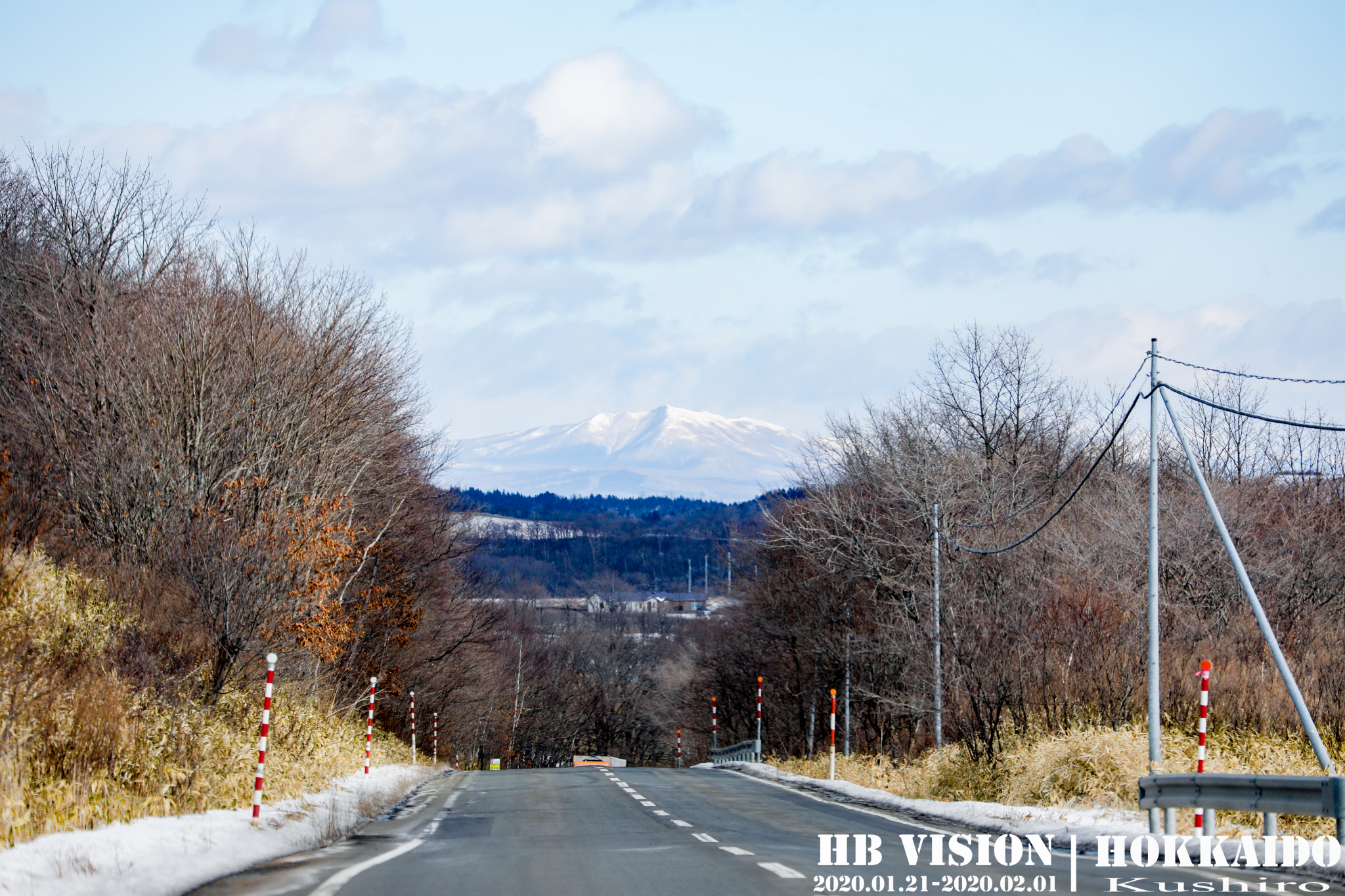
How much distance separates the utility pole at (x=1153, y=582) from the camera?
14.8 meters

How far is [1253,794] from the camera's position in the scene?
34.9 feet

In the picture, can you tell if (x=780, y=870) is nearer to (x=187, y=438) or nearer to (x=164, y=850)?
(x=164, y=850)

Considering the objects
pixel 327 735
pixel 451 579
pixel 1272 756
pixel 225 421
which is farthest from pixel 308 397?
pixel 451 579

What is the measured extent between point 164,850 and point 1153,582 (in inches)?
467

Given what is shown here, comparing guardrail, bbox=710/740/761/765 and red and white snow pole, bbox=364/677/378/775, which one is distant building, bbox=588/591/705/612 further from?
red and white snow pole, bbox=364/677/378/775

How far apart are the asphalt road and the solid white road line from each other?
0.02 meters

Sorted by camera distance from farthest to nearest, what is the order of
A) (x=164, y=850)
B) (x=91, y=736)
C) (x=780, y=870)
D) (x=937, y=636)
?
(x=937, y=636) < (x=91, y=736) < (x=780, y=870) < (x=164, y=850)

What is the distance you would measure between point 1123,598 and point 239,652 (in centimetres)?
1996

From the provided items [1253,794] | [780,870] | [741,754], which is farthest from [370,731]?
[741,754]

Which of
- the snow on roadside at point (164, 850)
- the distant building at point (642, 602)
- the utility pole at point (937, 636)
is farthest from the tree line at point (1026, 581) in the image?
the distant building at point (642, 602)

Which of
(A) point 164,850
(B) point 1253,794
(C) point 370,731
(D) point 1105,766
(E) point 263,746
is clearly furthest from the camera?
(C) point 370,731

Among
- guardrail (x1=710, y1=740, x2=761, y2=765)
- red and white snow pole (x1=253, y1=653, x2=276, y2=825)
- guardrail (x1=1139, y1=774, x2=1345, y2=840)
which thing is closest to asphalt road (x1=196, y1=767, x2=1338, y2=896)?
guardrail (x1=1139, y1=774, x2=1345, y2=840)

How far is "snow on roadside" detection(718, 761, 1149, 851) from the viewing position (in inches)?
516

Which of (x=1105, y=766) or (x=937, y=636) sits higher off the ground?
(x=937, y=636)
